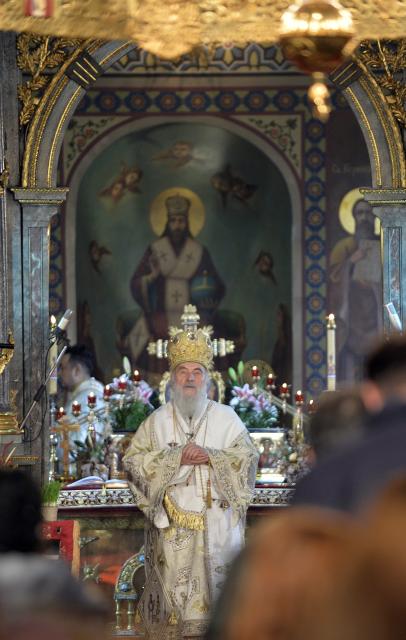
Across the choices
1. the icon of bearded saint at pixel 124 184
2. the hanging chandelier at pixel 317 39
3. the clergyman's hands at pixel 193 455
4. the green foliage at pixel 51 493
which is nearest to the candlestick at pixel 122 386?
the clergyman's hands at pixel 193 455

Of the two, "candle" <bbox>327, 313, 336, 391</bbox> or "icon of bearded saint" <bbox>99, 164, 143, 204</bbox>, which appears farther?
"icon of bearded saint" <bbox>99, 164, 143, 204</bbox>

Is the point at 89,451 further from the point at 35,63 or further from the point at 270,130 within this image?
the point at 270,130

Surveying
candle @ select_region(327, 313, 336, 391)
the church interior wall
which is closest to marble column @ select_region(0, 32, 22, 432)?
candle @ select_region(327, 313, 336, 391)

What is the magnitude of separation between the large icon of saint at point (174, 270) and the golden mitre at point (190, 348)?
7048 mm

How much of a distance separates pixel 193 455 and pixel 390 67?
12.3 ft

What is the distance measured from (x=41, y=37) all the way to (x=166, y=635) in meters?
4.54

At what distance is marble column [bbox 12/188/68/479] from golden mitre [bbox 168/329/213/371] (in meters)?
1.38

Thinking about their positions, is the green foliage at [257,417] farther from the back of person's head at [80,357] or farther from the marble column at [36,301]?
the back of person's head at [80,357]

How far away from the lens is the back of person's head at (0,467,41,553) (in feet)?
8.10

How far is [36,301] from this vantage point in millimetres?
11016

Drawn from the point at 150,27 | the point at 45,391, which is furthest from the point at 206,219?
the point at 150,27

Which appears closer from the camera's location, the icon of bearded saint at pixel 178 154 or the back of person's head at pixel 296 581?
the back of person's head at pixel 296 581

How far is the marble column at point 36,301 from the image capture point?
35.5 feet

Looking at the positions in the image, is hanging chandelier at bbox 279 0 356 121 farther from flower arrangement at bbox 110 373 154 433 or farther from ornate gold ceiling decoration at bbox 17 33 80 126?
flower arrangement at bbox 110 373 154 433
